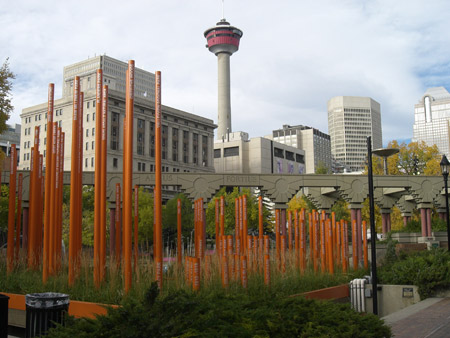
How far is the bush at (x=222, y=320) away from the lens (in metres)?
5.30

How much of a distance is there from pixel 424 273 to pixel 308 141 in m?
154

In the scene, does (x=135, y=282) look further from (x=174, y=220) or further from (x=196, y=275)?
(x=174, y=220)

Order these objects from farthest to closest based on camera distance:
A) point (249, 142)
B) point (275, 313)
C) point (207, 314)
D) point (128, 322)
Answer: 1. point (249, 142)
2. point (275, 313)
3. point (207, 314)
4. point (128, 322)

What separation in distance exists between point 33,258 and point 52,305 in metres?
7.36

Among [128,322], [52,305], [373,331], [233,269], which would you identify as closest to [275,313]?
[373,331]

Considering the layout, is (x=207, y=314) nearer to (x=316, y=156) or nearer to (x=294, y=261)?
(x=294, y=261)

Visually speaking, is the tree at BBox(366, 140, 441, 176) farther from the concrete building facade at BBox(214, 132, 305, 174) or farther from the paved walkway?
the concrete building facade at BBox(214, 132, 305, 174)

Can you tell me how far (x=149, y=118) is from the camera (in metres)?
80.4

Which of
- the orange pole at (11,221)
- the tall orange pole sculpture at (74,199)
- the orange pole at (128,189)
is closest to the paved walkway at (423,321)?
the orange pole at (128,189)

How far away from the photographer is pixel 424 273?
13867 millimetres

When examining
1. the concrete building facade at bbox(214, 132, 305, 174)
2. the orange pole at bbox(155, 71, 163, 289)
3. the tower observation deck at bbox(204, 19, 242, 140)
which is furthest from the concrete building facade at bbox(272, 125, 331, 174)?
the orange pole at bbox(155, 71, 163, 289)

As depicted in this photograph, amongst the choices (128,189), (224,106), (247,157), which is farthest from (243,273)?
(224,106)

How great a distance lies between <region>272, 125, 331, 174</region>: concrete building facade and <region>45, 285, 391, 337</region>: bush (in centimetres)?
15610

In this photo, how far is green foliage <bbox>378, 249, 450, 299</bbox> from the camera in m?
13.8
